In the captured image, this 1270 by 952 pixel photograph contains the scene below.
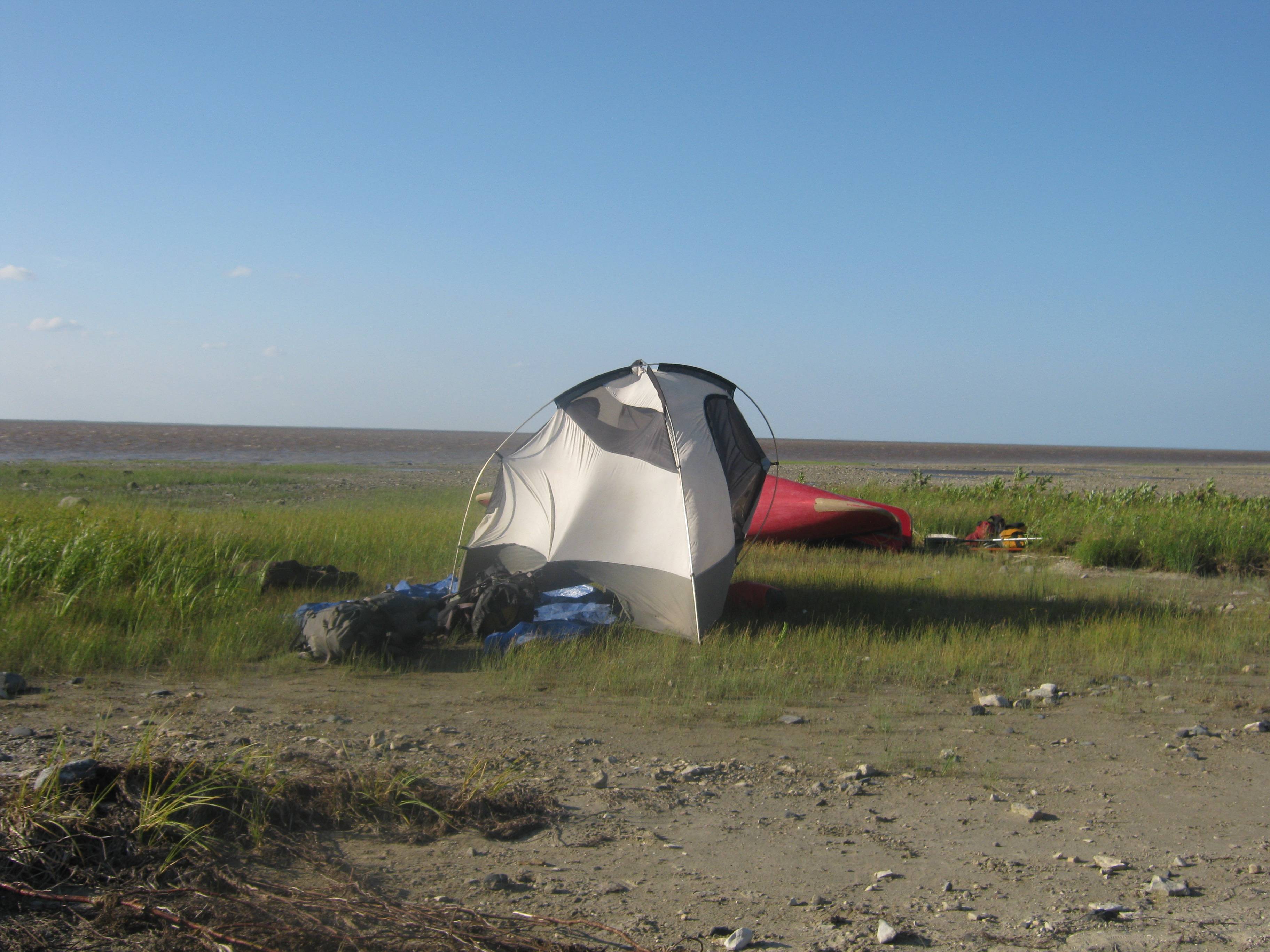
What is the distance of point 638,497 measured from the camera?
724cm

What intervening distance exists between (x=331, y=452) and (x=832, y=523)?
1660 inches

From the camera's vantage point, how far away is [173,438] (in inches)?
2479

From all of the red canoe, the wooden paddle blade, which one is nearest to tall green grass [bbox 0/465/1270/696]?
the red canoe

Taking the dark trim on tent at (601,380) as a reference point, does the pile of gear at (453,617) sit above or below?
below

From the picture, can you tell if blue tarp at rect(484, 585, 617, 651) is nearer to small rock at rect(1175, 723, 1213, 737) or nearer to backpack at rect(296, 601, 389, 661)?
backpack at rect(296, 601, 389, 661)

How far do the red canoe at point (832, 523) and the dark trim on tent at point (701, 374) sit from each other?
10.1 ft

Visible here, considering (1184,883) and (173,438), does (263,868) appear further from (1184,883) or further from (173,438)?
(173,438)

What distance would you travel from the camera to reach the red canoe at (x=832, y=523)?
1112 centimetres

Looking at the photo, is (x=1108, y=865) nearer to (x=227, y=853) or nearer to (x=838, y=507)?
(x=227, y=853)

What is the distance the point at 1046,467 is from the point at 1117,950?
49970mm

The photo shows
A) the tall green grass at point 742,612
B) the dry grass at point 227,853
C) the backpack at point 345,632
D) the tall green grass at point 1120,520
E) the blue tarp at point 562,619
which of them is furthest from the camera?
the tall green grass at point 1120,520

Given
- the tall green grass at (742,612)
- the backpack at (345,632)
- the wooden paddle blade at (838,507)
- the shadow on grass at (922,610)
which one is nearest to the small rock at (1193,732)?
the tall green grass at (742,612)

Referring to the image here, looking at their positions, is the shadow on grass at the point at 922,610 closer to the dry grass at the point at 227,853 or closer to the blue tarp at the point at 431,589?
the blue tarp at the point at 431,589

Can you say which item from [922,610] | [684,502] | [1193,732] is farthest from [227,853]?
[922,610]
